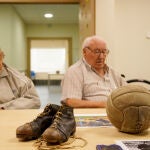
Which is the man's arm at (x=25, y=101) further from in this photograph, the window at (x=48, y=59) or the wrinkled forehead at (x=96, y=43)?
the window at (x=48, y=59)

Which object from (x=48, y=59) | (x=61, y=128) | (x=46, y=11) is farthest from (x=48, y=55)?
(x=61, y=128)

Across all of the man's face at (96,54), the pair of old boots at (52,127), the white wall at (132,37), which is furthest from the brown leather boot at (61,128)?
the white wall at (132,37)

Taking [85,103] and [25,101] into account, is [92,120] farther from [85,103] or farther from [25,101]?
[25,101]

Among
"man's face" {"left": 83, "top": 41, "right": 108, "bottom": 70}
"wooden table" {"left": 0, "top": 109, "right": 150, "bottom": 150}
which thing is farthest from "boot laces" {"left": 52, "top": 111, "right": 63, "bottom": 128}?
"man's face" {"left": 83, "top": 41, "right": 108, "bottom": 70}

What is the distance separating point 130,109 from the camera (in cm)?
109

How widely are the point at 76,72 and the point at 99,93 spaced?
261 mm

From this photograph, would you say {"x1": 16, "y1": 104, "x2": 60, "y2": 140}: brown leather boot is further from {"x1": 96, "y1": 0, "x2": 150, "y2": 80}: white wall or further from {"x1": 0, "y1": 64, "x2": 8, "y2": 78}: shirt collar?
{"x1": 96, "y1": 0, "x2": 150, "y2": 80}: white wall

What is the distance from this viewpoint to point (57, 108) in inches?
44.6

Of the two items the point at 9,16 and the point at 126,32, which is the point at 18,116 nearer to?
the point at 126,32

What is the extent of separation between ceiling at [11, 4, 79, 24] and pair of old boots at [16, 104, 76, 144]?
18.1ft

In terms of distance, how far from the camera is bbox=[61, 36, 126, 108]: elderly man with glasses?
2.20m

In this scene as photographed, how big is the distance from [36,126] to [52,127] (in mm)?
105

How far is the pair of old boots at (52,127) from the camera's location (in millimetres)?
937

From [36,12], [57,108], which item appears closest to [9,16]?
[36,12]
